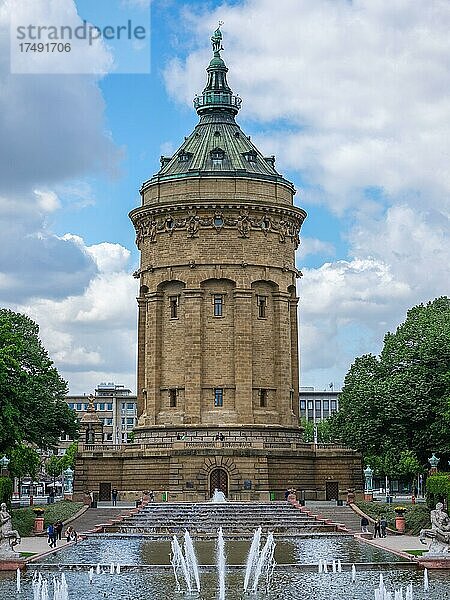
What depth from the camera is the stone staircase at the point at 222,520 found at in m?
53.8

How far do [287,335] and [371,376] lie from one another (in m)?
7.63

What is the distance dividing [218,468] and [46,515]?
13084mm

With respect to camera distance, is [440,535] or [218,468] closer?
[440,535]

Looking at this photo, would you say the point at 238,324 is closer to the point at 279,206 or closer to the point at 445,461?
the point at 279,206

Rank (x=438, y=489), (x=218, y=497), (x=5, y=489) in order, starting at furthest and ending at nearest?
(x=218, y=497), (x=5, y=489), (x=438, y=489)

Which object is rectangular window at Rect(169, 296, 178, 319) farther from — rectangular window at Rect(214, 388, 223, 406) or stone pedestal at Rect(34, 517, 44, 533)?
stone pedestal at Rect(34, 517, 44, 533)

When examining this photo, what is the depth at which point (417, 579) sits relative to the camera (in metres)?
34.9

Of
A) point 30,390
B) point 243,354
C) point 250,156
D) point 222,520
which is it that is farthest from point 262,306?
point 222,520

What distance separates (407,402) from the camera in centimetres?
6719

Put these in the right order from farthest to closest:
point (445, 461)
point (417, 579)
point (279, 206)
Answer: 1. point (279, 206)
2. point (445, 461)
3. point (417, 579)

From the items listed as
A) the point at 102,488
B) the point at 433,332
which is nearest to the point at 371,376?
the point at 433,332

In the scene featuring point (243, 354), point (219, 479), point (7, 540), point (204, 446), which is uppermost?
point (243, 354)

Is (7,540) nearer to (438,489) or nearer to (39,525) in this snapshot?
(39,525)

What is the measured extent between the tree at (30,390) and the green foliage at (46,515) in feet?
13.9
